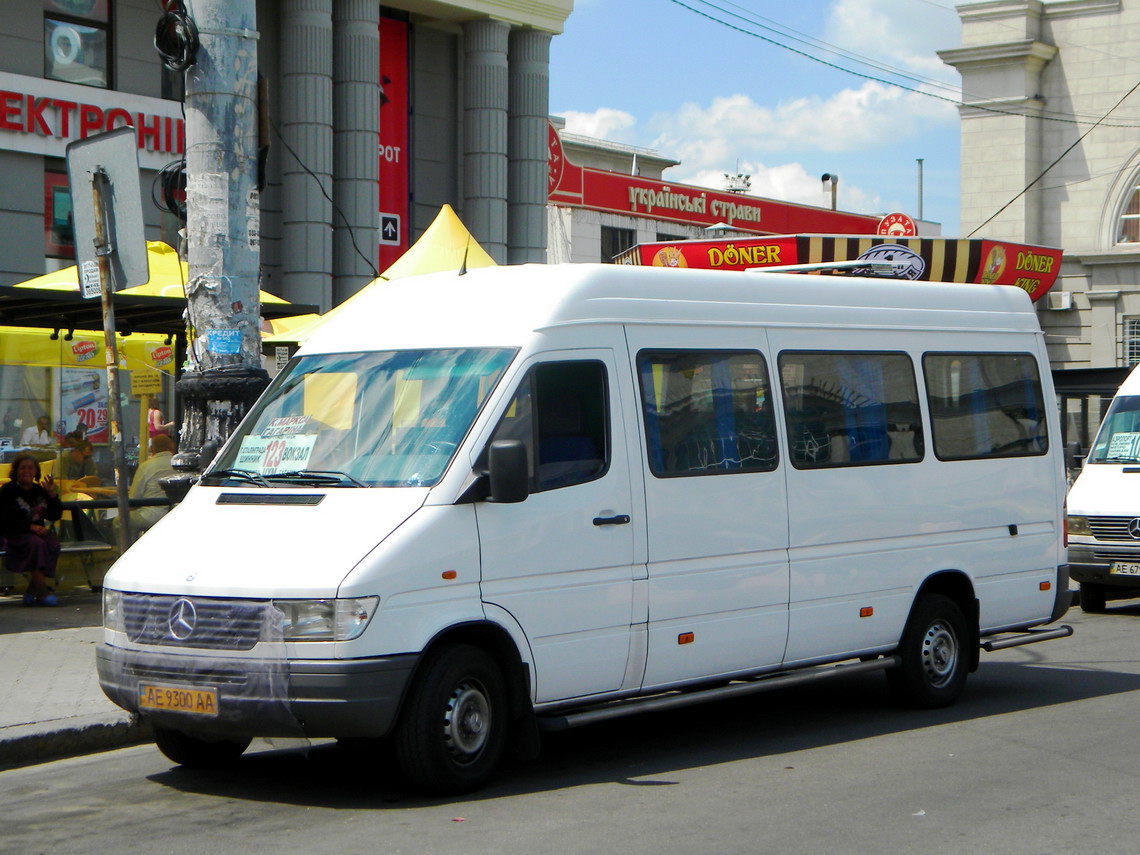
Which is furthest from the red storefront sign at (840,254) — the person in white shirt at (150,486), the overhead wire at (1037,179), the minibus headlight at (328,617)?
the minibus headlight at (328,617)

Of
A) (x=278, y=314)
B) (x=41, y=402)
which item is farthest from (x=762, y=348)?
(x=41, y=402)

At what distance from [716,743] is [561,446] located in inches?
79.6

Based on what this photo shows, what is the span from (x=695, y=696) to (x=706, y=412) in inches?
57.8

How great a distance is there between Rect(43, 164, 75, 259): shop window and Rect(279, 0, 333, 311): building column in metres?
3.36

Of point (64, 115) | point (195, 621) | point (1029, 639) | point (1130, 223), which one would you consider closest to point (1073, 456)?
point (1029, 639)

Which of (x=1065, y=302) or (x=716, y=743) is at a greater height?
(x=1065, y=302)

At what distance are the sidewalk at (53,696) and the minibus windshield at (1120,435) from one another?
31.5ft

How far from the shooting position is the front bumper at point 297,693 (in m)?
6.23

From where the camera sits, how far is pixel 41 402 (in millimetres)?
15633

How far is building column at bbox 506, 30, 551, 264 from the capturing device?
2559 centimetres

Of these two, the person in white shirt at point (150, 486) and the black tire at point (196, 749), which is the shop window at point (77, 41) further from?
the black tire at point (196, 749)

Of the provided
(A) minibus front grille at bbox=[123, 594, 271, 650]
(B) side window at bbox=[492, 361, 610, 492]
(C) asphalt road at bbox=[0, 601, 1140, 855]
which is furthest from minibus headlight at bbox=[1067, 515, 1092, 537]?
(A) minibus front grille at bbox=[123, 594, 271, 650]

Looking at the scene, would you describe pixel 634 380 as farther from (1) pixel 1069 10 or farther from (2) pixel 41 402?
(1) pixel 1069 10

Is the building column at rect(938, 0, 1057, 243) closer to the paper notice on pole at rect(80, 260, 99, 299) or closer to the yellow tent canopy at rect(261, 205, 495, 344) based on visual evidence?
the yellow tent canopy at rect(261, 205, 495, 344)
